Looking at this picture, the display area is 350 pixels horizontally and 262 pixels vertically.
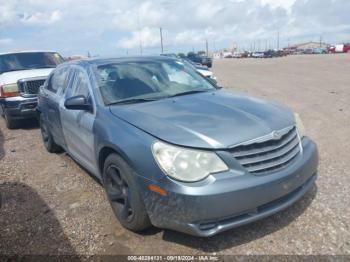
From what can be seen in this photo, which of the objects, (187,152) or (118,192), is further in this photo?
(118,192)

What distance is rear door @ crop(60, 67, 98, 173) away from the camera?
366 centimetres

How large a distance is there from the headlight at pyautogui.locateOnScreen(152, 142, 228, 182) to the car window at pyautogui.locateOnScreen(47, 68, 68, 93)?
8.93 ft

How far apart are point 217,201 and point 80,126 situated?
6.93ft

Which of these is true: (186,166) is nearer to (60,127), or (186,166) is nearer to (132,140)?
(132,140)

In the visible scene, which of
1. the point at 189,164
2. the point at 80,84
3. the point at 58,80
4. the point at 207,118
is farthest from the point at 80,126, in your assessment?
the point at 189,164

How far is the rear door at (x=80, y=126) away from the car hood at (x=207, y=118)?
→ 48cm

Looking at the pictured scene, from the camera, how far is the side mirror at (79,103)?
11.7 ft

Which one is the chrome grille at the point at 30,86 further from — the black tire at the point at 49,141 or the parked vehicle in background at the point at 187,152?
Result: the parked vehicle in background at the point at 187,152

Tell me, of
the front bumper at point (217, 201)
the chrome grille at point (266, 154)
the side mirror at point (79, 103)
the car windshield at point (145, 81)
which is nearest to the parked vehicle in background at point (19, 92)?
the car windshield at point (145, 81)

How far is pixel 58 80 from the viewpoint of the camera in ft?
16.8

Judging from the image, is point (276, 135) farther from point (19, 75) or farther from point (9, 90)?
point (19, 75)

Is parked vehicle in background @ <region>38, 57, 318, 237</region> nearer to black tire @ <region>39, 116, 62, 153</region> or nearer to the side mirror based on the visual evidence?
the side mirror

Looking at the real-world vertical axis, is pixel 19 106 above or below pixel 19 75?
below

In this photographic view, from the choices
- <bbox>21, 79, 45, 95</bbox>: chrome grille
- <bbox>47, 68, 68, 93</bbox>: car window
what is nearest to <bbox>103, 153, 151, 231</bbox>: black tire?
<bbox>47, 68, 68, 93</bbox>: car window
